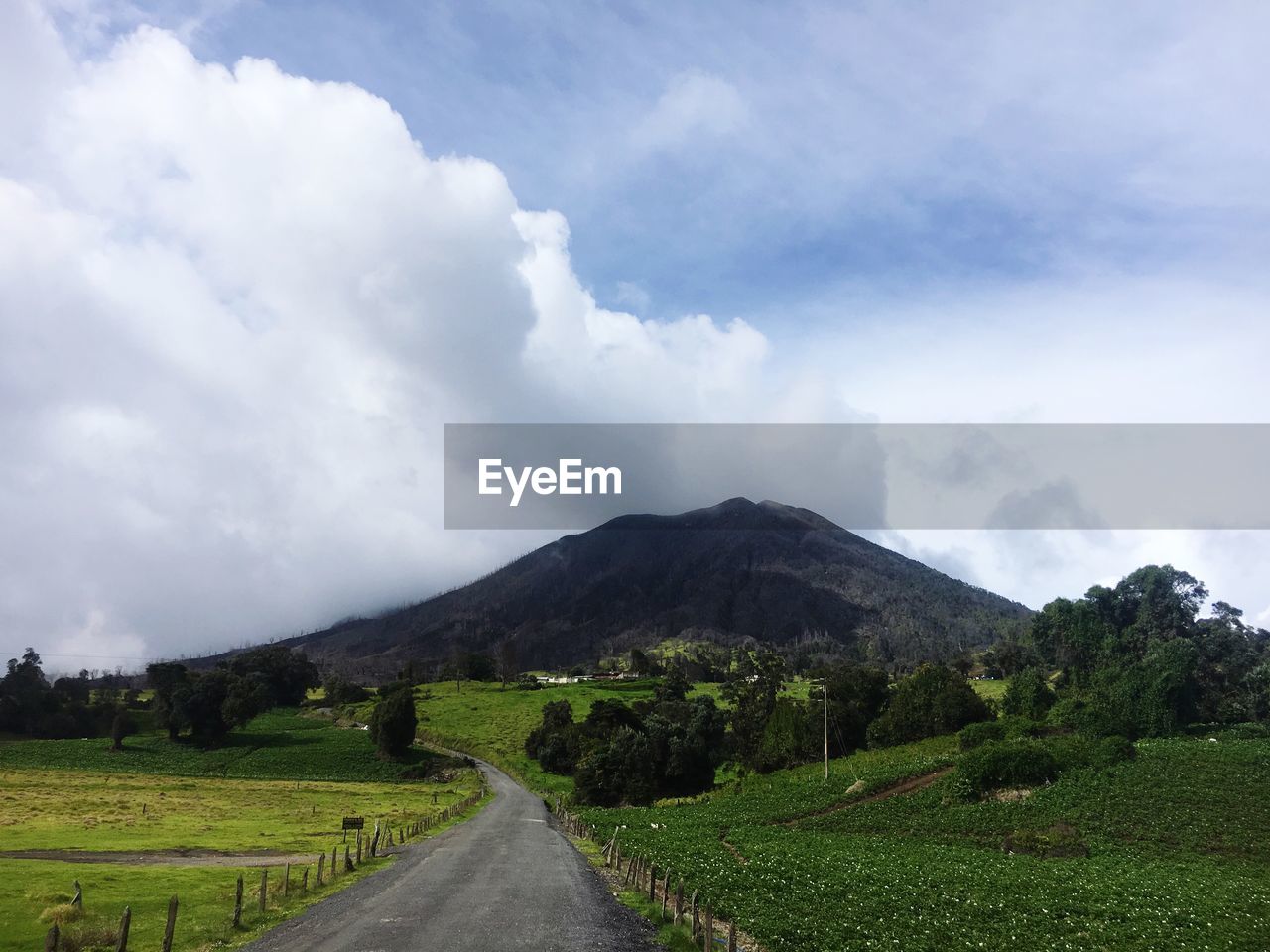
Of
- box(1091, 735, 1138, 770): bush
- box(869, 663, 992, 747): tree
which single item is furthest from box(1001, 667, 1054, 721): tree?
box(1091, 735, 1138, 770): bush

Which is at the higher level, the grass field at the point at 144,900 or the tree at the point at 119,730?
the grass field at the point at 144,900

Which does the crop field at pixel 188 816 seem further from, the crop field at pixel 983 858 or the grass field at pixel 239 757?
the crop field at pixel 983 858

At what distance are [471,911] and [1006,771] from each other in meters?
54.4

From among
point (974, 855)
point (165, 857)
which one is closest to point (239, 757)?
point (165, 857)

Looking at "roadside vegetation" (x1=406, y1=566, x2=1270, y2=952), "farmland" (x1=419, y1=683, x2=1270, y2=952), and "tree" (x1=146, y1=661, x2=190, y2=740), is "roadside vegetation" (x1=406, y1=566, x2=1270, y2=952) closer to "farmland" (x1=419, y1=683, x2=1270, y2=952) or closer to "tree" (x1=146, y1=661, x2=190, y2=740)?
"farmland" (x1=419, y1=683, x2=1270, y2=952)

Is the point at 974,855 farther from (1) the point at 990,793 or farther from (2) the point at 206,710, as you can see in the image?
(2) the point at 206,710

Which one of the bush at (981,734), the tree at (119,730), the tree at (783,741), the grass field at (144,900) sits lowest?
the tree at (119,730)

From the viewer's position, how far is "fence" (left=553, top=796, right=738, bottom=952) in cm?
2578

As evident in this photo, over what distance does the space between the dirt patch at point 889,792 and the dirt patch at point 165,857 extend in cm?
4235

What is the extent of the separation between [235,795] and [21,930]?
81287 millimetres

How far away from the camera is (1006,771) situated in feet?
227

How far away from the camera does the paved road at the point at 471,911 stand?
25.9 metres

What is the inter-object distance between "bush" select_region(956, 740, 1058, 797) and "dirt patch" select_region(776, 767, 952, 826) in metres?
6.05

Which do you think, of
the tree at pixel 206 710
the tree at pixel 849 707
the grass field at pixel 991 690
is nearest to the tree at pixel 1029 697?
the grass field at pixel 991 690
